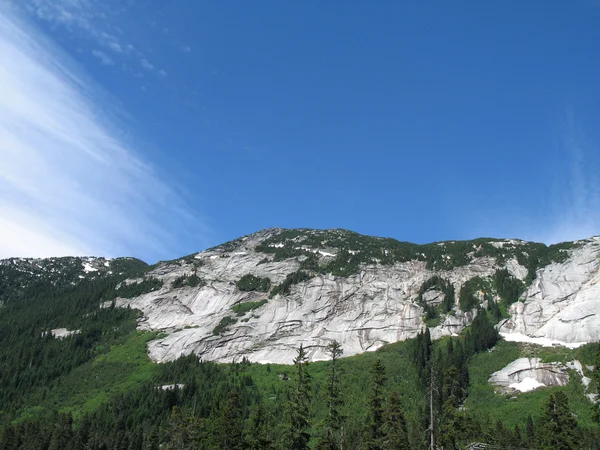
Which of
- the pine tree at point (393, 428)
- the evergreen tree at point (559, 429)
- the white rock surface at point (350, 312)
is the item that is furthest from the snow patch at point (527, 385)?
the pine tree at point (393, 428)

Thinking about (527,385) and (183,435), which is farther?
(527,385)

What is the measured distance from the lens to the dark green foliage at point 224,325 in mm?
156750

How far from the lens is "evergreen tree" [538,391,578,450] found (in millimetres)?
58375

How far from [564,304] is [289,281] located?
320ft

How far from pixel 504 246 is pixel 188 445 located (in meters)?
174

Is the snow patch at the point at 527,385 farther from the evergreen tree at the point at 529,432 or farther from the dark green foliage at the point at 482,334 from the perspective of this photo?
the evergreen tree at the point at 529,432

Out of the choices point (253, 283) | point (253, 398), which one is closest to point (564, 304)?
point (253, 398)

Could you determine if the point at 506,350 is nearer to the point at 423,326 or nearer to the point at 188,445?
the point at 423,326

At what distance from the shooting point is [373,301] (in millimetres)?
168500

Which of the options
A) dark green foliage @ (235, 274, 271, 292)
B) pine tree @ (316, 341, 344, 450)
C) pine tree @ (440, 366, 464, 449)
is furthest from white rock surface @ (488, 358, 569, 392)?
dark green foliage @ (235, 274, 271, 292)

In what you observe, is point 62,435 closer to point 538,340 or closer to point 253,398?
point 253,398

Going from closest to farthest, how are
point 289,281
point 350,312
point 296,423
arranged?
1. point 296,423
2. point 350,312
3. point 289,281

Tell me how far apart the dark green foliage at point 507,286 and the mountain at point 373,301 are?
0.35 metres

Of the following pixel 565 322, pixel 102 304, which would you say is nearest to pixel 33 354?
pixel 102 304
